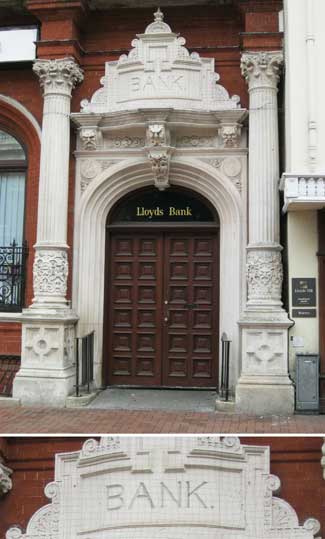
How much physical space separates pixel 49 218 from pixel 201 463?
15.1 feet

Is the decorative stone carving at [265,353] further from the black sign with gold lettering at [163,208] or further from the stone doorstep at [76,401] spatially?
the stone doorstep at [76,401]

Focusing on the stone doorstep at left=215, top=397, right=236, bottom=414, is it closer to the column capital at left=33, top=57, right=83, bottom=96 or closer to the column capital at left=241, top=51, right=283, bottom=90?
the column capital at left=241, top=51, right=283, bottom=90

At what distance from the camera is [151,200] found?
401 inches

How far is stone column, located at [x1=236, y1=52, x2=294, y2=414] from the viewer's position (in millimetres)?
8578

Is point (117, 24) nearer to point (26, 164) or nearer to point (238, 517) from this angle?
point (26, 164)

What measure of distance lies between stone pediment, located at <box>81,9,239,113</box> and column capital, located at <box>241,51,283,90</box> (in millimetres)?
456

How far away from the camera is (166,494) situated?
6.28 m

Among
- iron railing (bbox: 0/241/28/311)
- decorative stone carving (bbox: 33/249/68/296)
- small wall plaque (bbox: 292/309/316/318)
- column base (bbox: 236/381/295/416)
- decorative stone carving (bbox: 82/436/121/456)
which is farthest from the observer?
iron railing (bbox: 0/241/28/311)

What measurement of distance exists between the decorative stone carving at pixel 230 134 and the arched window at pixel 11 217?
3349 mm

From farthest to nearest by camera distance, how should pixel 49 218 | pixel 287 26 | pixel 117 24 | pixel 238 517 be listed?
1. pixel 117 24
2. pixel 49 218
3. pixel 287 26
4. pixel 238 517

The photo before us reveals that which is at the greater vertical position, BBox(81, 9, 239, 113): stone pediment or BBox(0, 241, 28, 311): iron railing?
BBox(81, 9, 239, 113): stone pediment

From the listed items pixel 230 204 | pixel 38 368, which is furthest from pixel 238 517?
pixel 230 204

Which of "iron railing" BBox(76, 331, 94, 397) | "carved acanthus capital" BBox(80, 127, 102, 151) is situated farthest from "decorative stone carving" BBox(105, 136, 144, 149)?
"iron railing" BBox(76, 331, 94, 397)

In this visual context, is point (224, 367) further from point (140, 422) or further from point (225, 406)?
point (140, 422)
